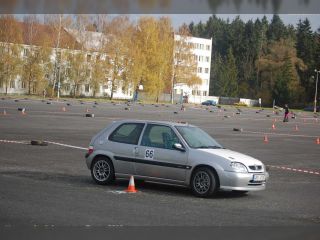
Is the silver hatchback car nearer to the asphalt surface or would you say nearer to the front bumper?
the front bumper

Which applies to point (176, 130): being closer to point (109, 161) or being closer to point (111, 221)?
point (109, 161)

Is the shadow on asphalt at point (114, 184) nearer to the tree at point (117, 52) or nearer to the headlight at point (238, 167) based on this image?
the headlight at point (238, 167)

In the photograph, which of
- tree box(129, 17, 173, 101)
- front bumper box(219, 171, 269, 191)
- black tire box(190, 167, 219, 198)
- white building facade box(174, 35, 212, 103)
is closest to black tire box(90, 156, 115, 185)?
black tire box(190, 167, 219, 198)

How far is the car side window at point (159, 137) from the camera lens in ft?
38.4

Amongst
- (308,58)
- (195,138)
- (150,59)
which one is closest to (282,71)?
(308,58)

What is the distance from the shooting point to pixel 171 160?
1139cm

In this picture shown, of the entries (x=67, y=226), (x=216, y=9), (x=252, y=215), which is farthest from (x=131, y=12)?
(x=252, y=215)

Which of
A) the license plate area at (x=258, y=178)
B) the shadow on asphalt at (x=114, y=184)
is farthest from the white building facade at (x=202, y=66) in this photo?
the license plate area at (x=258, y=178)

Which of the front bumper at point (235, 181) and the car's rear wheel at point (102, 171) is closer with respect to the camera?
the front bumper at point (235, 181)

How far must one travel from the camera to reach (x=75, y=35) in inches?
3425

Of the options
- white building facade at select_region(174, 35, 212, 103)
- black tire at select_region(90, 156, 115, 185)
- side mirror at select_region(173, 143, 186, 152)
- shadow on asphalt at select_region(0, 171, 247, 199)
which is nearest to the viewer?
side mirror at select_region(173, 143, 186, 152)

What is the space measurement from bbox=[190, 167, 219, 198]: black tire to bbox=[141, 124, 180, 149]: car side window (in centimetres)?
83

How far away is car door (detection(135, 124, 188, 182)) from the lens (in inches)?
446

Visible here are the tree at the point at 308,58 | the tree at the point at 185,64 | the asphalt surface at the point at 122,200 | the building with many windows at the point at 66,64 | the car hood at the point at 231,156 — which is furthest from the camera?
the tree at the point at 308,58
